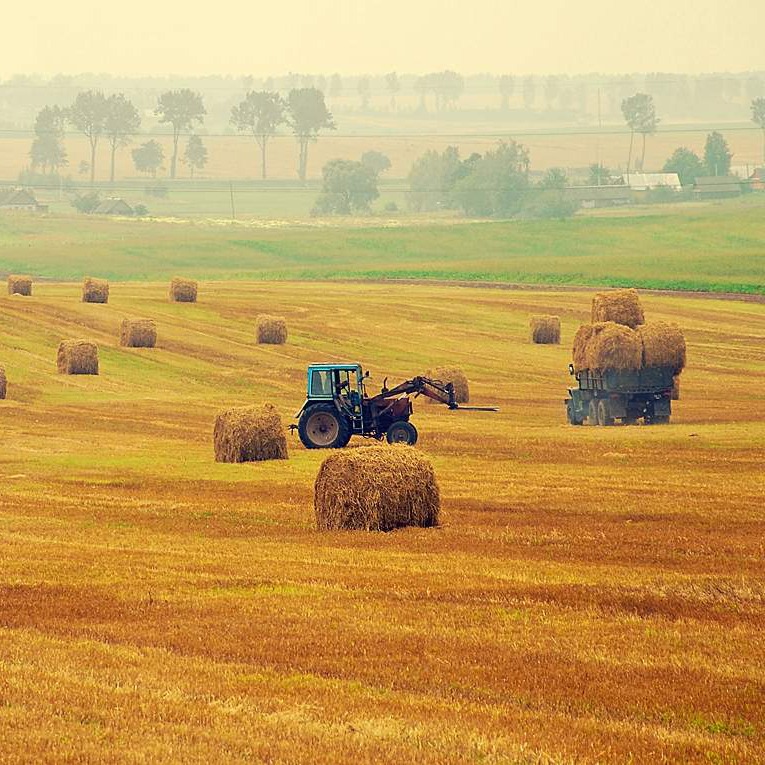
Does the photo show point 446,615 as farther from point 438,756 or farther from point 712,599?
point 438,756

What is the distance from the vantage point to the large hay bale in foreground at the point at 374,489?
24.5 m

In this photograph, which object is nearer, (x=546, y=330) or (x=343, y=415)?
(x=343, y=415)

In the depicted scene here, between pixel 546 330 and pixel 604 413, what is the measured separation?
23.6m

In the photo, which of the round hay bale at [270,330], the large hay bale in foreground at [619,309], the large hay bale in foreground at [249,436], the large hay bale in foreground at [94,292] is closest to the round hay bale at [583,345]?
the large hay bale in foreground at [619,309]

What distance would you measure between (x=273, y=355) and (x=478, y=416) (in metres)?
17.1

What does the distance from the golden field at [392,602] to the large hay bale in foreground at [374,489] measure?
53 centimetres

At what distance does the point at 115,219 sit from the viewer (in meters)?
186

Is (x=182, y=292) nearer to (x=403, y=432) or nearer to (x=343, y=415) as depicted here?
(x=343, y=415)

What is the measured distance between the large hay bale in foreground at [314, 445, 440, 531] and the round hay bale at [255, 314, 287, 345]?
41429 millimetres

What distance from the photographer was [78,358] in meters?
56.3

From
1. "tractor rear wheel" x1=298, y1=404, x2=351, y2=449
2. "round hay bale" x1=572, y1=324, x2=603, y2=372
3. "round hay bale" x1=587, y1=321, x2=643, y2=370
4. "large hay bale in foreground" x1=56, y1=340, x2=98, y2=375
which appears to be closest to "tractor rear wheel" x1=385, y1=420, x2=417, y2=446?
"tractor rear wheel" x1=298, y1=404, x2=351, y2=449

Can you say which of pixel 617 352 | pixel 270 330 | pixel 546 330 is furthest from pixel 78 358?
pixel 546 330

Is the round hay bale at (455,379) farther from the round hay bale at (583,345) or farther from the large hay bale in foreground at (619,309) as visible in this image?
the large hay bale in foreground at (619,309)

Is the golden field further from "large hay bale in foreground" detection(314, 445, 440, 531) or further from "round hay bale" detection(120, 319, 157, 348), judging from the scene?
"round hay bale" detection(120, 319, 157, 348)
